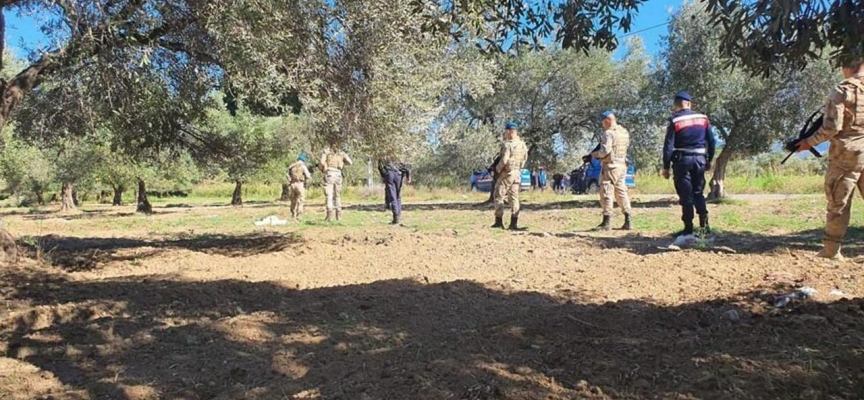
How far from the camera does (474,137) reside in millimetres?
20422

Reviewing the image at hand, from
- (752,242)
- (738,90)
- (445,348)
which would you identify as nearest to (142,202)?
(738,90)

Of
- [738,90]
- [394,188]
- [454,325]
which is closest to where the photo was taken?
[454,325]

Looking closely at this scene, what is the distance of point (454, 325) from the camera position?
3947mm

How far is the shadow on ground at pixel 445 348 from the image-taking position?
2547mm

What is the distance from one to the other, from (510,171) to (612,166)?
5.44 feet

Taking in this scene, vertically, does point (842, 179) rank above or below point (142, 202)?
above

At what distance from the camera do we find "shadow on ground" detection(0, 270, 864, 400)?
2547mm

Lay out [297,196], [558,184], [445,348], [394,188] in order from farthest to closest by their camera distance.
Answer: [558,184] < [297,196] < [394,188] < [445,348]

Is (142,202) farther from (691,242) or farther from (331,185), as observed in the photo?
(691,242)

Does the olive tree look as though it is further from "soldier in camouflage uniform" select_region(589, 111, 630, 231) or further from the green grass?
"soldier in camouflage uniform" select_region(589, 111, 630, 231)

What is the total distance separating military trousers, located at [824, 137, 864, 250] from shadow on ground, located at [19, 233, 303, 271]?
6395 mm

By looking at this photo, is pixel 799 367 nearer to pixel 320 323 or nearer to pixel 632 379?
pixel 632 379

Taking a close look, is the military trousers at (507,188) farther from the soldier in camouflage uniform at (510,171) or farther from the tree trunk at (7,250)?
the tree trunk at (7,250)

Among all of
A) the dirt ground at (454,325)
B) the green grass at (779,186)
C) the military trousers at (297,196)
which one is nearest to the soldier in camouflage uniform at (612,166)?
the dirt ground at (454,325)
